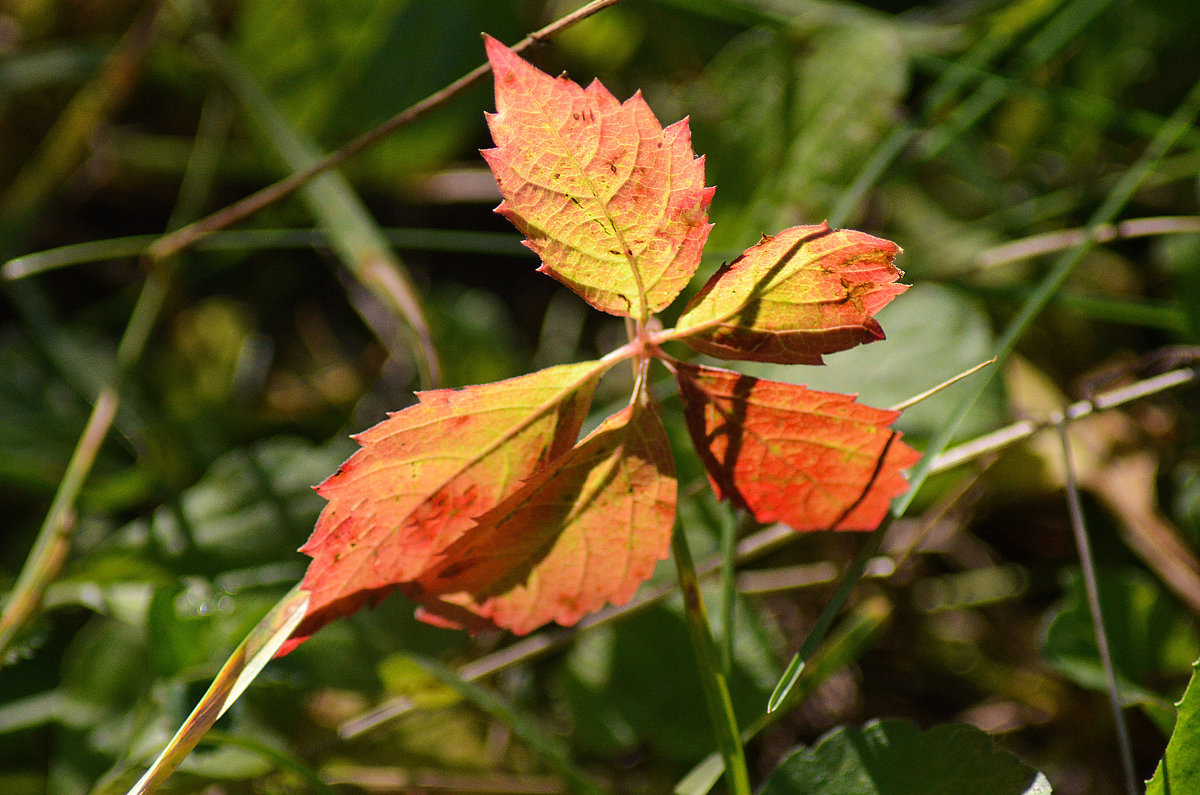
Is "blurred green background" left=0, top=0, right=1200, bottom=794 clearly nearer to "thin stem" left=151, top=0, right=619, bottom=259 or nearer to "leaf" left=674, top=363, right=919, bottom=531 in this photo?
"thin stem" left=151, top=0, right=619, bottom=259

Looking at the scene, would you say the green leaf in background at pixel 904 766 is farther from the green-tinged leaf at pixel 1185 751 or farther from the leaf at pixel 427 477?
the leaf at pixel 427 477

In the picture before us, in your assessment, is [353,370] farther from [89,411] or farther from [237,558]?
[237,558]

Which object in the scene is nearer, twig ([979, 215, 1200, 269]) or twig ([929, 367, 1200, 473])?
twig ([929, 367, 1200, 473])

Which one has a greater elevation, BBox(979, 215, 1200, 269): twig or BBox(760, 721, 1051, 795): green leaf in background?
BBox(979, 215, 1200, 269): twig

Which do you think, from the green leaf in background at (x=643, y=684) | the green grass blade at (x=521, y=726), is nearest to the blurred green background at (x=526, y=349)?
the green leaf in background at (x=643, y=684)

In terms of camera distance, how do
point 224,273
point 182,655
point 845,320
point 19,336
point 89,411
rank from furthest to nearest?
point 224,273 < point 19,336 < point 89,411 < point 182,655 < point 845,320

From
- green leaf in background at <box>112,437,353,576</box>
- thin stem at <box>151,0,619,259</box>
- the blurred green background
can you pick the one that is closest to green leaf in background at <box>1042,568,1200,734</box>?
the blurred green background

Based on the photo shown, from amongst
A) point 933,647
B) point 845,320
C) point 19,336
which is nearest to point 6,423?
point 19,336
